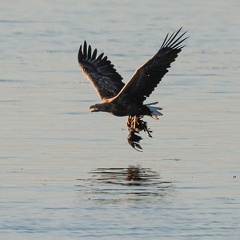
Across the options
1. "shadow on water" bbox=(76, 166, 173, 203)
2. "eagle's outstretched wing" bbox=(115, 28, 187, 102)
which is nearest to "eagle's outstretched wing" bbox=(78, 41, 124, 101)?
"eagle's outstretched wing" bbox=(115, 28, 187, 102)

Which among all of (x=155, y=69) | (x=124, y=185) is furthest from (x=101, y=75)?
(x=124, y=185)

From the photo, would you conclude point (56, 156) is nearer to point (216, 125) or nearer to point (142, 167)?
point (142, 167)

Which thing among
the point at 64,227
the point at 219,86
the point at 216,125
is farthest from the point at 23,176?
the point at 219,86

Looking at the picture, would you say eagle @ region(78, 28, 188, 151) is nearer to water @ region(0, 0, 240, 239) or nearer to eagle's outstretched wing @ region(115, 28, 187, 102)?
eagle's outstretched wing @ region(115, 28, 187, 102)

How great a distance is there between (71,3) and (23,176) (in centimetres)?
1631

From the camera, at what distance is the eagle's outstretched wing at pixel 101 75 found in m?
14.2

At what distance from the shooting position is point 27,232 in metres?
9.60

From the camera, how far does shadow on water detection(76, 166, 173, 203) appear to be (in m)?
10.9

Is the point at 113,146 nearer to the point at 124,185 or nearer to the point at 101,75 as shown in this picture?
the point at 101,75

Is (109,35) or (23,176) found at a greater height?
(109,35)

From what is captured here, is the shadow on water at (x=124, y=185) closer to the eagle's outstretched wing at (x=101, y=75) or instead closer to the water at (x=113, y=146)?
the water at (x=113, y=146)

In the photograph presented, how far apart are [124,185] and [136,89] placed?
185 centimetres

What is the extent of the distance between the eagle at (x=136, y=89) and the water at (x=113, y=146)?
26 centimetres

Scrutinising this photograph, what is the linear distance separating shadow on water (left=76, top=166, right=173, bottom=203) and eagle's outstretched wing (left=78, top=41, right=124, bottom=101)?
2.13m
